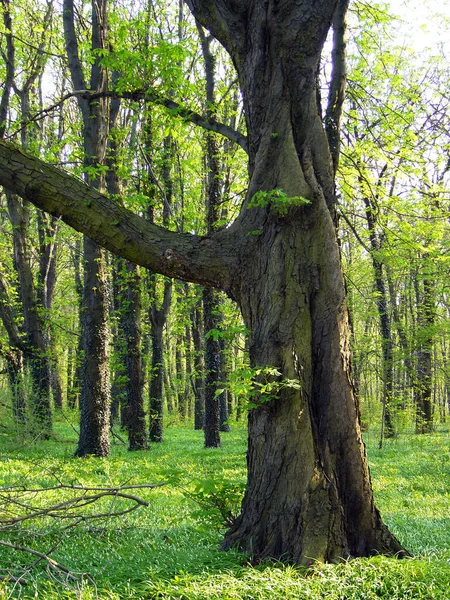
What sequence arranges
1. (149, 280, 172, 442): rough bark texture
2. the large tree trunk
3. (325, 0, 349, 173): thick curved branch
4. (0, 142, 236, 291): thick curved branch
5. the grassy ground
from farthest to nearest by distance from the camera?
(149, 280, 172, 442): rough bark texture → (325, 0, 349, 173): thick curved branch → (0, 142, 236, 291): thick curved branch → the large tree trunk → the grassy ground

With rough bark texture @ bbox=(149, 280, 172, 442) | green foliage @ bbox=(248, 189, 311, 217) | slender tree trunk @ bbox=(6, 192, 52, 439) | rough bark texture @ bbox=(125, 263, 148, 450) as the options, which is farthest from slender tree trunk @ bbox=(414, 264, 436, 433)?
green foliage @ bbox=(248, 189, 311, 217)

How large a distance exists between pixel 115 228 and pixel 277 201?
1.53m

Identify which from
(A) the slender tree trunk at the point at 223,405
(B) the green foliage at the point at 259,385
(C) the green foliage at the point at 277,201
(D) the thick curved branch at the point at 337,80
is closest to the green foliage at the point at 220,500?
(B) the green foliage at the point at 259,385

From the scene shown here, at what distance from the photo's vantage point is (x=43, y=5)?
16.4 metres

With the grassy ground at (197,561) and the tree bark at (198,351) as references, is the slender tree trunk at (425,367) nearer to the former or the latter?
the tree bark at (198,351)

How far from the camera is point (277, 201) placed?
14.5ft

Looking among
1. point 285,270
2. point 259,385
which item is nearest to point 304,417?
point 259,385

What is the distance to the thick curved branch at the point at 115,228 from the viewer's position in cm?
453

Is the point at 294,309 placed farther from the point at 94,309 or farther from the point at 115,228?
the point at 94,309

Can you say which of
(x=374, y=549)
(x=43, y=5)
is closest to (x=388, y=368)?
(x=374, y=549)

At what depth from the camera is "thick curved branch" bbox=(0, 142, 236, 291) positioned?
453 cm

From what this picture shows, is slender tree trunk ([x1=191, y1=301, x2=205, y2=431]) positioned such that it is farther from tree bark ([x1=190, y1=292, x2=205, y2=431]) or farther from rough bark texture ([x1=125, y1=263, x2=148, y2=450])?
rough bark texture ([x1=125, y1=263, x2=148, y2=450])

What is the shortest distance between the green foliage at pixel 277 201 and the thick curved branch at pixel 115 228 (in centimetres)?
52

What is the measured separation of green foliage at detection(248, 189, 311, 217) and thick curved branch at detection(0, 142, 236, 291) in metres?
0.52
